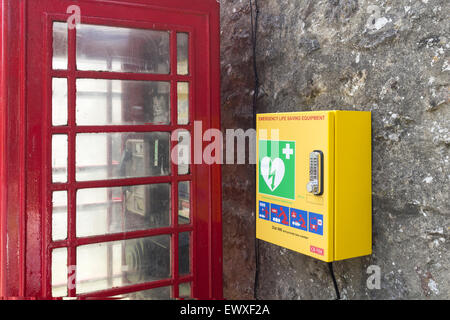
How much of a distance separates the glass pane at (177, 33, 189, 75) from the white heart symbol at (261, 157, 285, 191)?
569mm

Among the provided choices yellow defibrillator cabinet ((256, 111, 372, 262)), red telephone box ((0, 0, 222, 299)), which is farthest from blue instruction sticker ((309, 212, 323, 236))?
red telephone box ((0, 0, 222, 299))

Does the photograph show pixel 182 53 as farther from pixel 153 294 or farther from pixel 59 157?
pixel 153 294

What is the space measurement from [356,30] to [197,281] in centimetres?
134

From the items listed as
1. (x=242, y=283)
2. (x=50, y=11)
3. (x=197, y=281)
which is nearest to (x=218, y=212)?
(x=197, y=281)

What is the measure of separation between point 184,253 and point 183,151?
0.50m

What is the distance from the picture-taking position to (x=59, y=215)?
1726 mm

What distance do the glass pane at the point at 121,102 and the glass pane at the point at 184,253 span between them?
554 millimetres

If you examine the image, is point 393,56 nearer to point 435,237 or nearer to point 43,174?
point 435,237

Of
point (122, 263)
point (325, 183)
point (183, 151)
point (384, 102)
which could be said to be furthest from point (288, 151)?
point (122, 263)

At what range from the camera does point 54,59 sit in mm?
1668

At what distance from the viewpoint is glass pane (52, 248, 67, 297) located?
1.74 metres

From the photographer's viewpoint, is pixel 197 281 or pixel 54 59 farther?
pixel 197 281

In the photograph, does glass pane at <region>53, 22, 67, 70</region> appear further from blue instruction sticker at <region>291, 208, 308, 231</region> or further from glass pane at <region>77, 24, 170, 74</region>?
blue instruction sticker at <region>291, 208, 308, 231</region>
